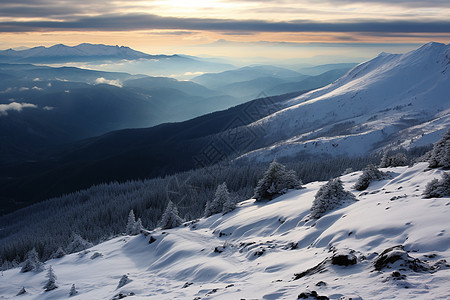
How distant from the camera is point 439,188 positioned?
18.7 m

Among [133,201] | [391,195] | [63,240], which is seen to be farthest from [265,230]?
[133,201]

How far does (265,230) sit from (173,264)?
7.41 metres

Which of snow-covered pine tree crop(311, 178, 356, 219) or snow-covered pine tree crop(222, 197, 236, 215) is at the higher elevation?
snow-covered pine tree crop(311, 178, 356, 219)

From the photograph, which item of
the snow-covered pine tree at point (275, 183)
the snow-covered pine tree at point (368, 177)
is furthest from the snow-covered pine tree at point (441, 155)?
the snow-covered pine tree at point (275, 183)

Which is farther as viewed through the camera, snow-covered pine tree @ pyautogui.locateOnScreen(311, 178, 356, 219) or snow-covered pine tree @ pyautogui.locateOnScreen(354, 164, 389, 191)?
snow-covered pine tree @ pyautogui.locateOnScreen(354, 164, 389, 191)

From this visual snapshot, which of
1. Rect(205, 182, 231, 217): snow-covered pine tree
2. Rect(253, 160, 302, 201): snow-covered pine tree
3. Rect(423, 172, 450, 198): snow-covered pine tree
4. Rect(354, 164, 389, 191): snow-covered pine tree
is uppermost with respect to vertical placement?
Rect(423, 172, 450, 198): snow-covered pine tree

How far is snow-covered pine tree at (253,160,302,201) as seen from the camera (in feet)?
123

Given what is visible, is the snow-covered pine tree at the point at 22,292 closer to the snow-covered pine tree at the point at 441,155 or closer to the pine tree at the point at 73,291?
the pine tree at the point at 73,291

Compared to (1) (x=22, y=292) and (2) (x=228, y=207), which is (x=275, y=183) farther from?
(1) (x=22, y=292)

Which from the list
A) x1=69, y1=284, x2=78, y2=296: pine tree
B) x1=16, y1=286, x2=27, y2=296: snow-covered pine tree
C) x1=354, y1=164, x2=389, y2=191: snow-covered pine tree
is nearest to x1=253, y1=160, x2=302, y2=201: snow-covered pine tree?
x1=354, y1=164, x2=389, y2=191: snow-covered pine tree

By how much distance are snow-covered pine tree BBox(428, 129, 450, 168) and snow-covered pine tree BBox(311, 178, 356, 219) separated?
6514 mm

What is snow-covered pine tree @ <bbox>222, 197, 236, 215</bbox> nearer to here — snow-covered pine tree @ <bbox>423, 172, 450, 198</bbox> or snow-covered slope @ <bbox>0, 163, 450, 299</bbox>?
snow-covered slope @ <bbox>0, 163, 450, 299</bbox>

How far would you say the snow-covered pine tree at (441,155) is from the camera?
2395 cm

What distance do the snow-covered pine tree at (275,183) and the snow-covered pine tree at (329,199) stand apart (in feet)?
38.0
